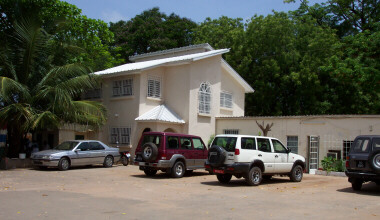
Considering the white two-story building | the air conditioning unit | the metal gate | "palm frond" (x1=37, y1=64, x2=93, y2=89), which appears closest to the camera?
the air conditioning unit

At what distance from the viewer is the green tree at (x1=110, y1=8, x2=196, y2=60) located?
4222 centimetres

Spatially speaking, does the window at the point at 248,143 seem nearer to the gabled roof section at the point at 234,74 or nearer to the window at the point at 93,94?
the gabled roof section at the point at 234,74

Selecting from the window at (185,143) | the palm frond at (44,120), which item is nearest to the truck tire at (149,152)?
the window at (185,143)

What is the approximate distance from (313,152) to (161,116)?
873cm

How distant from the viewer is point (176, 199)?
10828mm

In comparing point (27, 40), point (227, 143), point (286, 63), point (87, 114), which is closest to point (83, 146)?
point (87, 114)

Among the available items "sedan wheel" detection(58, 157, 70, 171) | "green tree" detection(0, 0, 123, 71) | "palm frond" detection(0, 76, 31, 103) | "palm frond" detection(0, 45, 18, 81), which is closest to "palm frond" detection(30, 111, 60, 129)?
"palm frond" detection(0, 76, 31, 103)

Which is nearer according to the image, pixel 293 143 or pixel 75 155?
pixel 75 155

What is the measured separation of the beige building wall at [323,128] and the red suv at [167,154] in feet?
20.1

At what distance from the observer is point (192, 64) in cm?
2416

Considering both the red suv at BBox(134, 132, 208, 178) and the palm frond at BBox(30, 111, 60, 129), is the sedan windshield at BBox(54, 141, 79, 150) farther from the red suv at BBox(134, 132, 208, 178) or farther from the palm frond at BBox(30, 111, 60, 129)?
the red suv at BBox(134, 132, 208, 178)

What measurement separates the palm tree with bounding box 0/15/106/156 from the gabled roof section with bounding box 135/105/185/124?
9.16 feet

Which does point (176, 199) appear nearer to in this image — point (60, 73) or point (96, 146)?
point (96, 146)

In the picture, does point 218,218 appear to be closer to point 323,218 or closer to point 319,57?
point 323,218
